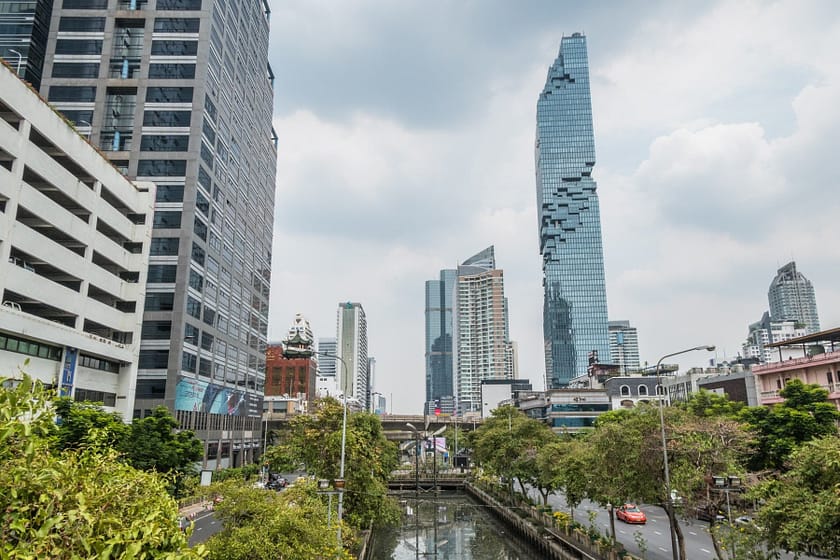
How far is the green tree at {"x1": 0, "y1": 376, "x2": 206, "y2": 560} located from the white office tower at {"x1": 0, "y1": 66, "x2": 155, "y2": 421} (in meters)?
36.4

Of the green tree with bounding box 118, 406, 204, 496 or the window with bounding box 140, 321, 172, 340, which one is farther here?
the window with bounding box 140, 321, 172, 340

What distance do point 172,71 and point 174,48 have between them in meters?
3.84

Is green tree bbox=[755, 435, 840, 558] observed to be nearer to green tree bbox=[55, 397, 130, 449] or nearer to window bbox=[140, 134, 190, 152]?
green tree bbox=[55, 397, 130, 449]

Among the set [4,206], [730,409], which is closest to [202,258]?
[4,206]

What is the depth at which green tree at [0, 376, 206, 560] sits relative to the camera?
6484mm

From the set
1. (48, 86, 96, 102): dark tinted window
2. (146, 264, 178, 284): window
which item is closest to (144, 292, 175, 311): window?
(146, 264, 178, 284): window

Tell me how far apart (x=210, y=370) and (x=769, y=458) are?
6861 centimetres

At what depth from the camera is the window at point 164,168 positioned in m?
77.8

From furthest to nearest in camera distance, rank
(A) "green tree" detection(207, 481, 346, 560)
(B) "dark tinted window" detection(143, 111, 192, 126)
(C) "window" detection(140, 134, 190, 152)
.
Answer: (B) "dark tinted window" detection(143, 111, 192, 126) < (C) "window" detection(140, 134, 190, 152) < (A) "green tree" detection(207, 481, 346, 560)

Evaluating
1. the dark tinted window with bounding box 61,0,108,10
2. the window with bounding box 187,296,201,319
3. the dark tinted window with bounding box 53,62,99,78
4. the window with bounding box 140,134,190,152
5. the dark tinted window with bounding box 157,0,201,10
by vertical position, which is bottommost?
the window with bounding box 187,296,201,319

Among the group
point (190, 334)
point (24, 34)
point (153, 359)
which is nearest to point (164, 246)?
point (190, 334)

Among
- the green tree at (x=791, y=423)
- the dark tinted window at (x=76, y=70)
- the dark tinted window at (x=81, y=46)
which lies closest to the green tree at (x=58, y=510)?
the green tree at (x=791, y=423)

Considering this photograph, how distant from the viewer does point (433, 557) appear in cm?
4741

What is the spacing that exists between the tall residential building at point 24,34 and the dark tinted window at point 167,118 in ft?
54.2
